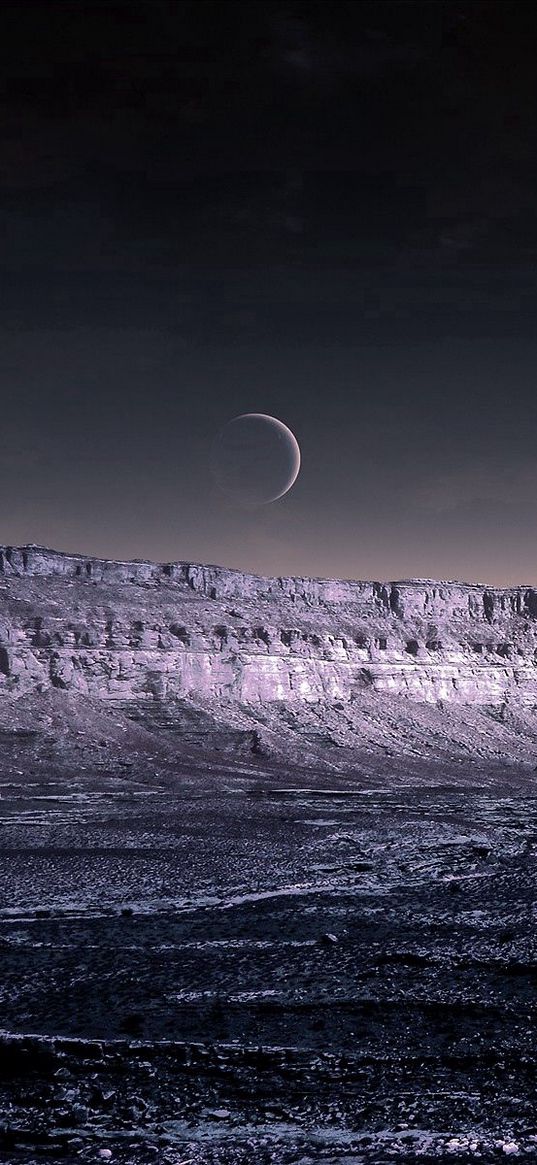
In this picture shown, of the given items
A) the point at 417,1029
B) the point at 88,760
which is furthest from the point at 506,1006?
the point at 88,760

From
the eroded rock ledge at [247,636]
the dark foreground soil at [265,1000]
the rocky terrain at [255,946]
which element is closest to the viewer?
the dark foreground soil at [265,1000]

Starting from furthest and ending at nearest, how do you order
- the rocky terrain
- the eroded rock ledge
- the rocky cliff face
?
the eroded rock ledge < the rocky cliff face < the rocky terrain

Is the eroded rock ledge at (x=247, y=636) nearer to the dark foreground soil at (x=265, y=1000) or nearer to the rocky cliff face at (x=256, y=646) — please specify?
the rocky cliff face at (x=256, y=646)

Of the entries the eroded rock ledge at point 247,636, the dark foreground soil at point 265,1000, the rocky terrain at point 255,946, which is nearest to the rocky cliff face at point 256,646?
the eroded rock ledge at point 247,636

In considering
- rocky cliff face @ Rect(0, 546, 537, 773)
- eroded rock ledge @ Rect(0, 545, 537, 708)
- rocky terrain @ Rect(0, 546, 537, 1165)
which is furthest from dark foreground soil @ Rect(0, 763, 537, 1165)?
eroded rock ledge @ Rect(0, 545, 537, 708)

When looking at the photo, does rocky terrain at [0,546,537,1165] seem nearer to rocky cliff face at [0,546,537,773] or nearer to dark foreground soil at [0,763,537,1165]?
dark foreground soil at [0,763,537,1165]

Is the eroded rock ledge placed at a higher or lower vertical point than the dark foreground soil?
higher

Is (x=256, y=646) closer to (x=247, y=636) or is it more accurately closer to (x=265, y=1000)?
(x=247, y=636)
